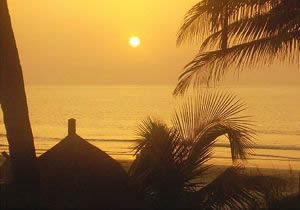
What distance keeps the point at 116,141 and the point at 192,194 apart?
3598 cm

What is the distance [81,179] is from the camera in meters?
4.73

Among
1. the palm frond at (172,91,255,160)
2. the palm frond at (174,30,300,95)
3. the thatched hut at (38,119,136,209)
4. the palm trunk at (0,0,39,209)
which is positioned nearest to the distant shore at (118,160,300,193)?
the palm frond at (172,91,255,160)

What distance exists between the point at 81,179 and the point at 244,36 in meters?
3.28

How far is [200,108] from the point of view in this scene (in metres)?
5.81

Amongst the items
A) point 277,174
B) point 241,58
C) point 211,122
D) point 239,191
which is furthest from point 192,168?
point 277,174

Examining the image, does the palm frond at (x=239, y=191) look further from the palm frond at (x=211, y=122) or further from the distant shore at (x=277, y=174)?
the palm frond at (x=211, y=122)

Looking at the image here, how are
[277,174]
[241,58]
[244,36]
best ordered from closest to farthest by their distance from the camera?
[241,58]
[244,36]
[277,174]

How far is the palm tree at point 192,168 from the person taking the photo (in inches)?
202

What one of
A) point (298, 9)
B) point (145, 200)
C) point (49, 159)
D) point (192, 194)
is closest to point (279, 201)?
point (192, 194)

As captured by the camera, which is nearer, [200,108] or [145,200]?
[145,200]

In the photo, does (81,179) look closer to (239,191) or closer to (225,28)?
(239,191)

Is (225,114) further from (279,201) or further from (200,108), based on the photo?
(279,201)

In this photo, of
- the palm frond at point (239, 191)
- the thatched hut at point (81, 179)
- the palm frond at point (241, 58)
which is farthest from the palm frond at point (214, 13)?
the thatched hut at point (81, 179)

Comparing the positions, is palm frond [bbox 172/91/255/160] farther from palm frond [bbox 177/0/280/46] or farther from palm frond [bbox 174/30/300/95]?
palm frond [bbox 177/0/280/46]
